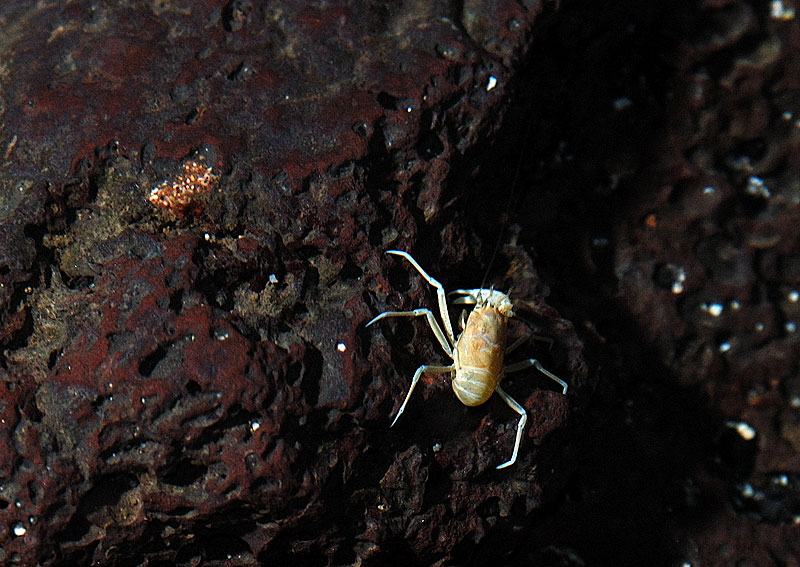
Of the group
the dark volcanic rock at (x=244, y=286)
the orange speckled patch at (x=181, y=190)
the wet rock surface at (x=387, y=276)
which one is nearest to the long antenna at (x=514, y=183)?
the wet rock surface at (x=387, y=276)

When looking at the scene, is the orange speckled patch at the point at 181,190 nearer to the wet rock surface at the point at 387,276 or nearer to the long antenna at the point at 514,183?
the wet rock surface at the point at 387,276

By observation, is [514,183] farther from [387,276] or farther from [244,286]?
[244,286]

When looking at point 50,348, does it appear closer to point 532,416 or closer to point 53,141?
point 53,141

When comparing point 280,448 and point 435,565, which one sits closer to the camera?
point 280,448

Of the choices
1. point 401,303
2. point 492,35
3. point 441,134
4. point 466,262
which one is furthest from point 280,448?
point 492,35

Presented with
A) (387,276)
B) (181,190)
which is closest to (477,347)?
(387,276)

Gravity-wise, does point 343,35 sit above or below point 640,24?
above
